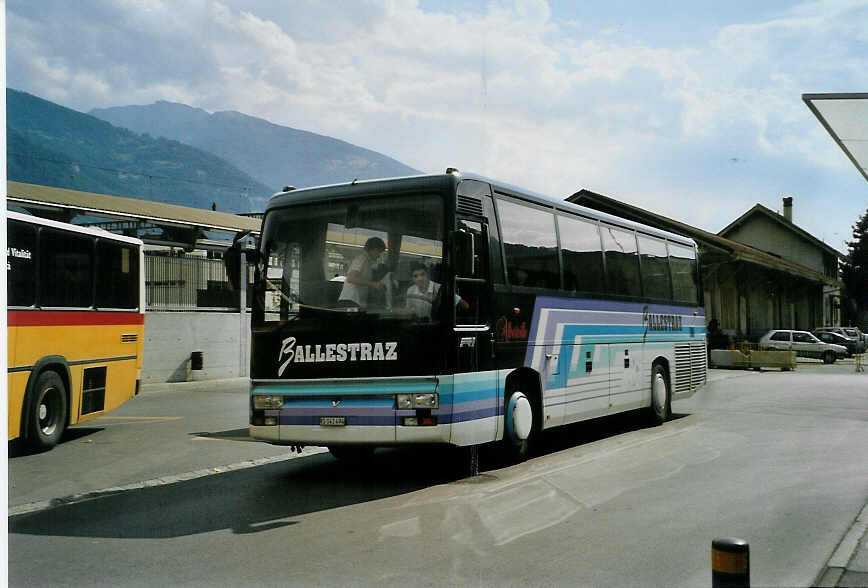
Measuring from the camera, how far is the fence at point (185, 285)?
23938 millimetres

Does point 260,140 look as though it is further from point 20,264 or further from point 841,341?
point 841,341

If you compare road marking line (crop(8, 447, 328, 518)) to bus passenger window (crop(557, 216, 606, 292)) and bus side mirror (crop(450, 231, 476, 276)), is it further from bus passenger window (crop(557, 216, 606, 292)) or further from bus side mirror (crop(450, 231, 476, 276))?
bus passenger window (crop(557, 216, 606, 292))

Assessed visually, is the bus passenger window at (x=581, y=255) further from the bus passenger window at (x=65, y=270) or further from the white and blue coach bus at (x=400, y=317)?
the bus passenger window at (x=65, y=270)

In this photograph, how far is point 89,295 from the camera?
42.1ft

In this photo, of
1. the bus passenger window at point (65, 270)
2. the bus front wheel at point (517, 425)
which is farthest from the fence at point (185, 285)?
the bus front wheel at point (517, 425)

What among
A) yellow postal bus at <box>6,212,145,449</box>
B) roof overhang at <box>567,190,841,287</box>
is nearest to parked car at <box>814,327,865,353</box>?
roof overhang at <box>567,190,841,287</box>

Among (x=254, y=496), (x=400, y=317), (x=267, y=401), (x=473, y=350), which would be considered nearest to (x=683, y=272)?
(x=473, y=350)

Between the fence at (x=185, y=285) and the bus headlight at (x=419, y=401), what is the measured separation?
16548 millimetres

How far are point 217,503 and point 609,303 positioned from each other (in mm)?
6871

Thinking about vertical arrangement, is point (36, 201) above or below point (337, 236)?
above

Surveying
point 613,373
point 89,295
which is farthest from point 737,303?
point 89,295

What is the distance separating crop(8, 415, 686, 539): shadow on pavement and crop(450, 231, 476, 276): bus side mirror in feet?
7.65

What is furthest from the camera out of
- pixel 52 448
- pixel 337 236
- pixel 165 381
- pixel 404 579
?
pixel 165 381

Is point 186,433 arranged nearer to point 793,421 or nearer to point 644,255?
point 644,255
